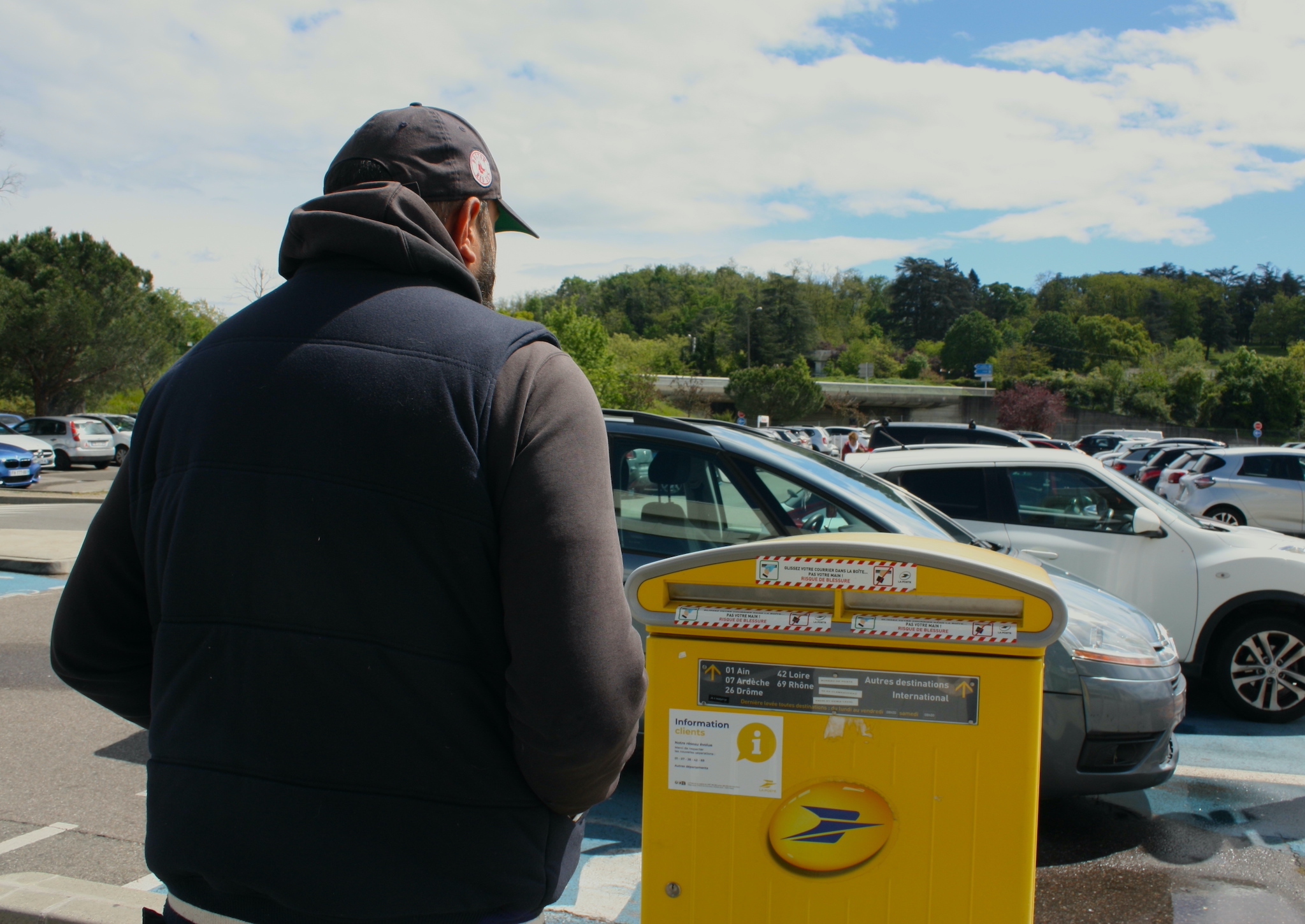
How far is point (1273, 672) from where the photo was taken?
614 cm

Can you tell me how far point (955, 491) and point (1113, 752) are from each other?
9.94ft

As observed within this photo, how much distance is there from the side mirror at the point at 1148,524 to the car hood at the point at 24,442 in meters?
22.8

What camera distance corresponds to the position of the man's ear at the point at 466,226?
62.5 inches

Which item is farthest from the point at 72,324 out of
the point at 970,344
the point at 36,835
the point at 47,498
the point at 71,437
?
the point at 970,344

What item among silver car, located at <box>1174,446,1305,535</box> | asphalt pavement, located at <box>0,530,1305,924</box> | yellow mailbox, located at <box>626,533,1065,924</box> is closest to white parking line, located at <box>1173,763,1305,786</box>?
asphalt pavement, located at <box>0,530,1305,924</box>

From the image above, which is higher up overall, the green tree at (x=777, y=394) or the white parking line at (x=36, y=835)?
the green tree at (x=777, y=394)

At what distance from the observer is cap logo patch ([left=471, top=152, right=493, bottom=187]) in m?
1.59

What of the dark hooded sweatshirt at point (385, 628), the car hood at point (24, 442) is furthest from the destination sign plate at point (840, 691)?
the car hood at point (24, 442)

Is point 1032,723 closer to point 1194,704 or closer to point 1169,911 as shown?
point 1169,911

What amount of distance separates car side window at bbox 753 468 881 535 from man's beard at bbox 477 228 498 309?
10.2 ft

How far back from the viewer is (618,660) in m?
1.34

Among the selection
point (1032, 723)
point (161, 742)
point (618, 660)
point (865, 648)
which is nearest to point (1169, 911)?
point (1032, 723)

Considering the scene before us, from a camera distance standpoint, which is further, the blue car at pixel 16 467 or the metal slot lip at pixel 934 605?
the blue car at pixel 16 467

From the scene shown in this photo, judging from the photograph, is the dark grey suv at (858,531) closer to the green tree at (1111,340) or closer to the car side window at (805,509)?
the car side window at (805,509)
